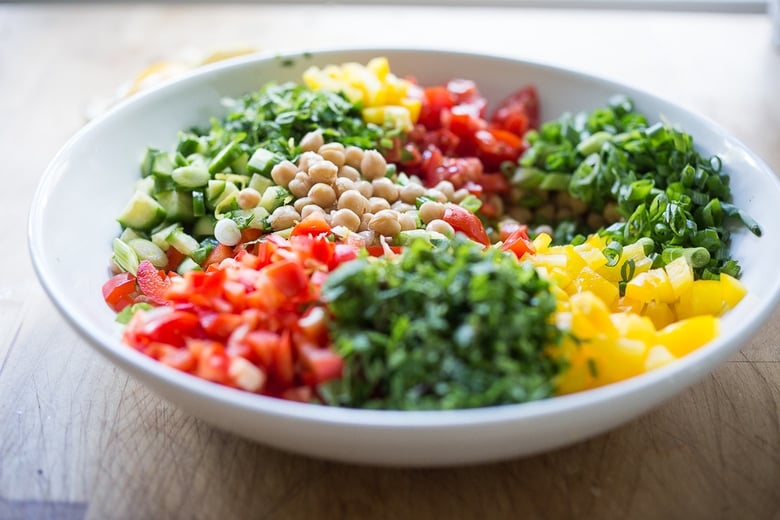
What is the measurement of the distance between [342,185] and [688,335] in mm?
1010

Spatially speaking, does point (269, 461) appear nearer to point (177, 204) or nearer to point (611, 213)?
point (177, 204)

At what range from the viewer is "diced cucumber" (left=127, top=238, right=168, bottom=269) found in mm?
2289

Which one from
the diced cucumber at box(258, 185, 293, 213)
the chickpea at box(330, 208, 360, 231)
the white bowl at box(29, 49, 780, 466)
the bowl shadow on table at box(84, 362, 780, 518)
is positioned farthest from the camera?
the diced cucumber at box(258, 185, 293, 213)

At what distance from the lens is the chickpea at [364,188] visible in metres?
2.36

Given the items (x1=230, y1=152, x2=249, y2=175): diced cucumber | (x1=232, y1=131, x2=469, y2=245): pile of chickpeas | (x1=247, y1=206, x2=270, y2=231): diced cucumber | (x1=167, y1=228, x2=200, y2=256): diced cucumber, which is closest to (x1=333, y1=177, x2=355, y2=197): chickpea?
(x1=232, y1=131, x2=469, y2=245): pile of chickpeas

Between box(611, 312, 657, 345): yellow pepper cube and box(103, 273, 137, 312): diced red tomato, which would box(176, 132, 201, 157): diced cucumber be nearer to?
box(103, 273, 137, 312): diced red tomato

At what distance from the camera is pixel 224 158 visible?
246 cm

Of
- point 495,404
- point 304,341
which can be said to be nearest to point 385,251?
point 304,341

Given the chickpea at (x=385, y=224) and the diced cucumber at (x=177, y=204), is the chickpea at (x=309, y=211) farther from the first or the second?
the diced cucumber at (x=177, y=204)

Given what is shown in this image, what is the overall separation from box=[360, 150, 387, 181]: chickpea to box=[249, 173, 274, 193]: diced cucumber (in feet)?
0.90

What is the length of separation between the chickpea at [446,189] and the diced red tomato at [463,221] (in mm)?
196

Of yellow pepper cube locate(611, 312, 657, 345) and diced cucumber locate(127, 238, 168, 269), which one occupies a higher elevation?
yellow pepper cube locate(611, 312, 657, 345)

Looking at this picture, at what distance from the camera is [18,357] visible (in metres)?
2.26

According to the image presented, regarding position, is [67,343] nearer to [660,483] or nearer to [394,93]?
[394,93]
